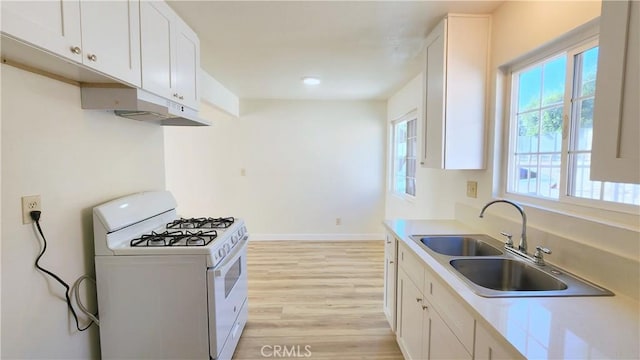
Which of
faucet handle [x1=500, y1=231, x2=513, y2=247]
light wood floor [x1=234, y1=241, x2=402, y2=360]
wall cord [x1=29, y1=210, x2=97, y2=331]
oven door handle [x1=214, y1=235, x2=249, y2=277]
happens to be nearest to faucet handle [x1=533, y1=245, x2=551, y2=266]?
faucet handle [x1=500, y1=231, x2=513, y2=247]

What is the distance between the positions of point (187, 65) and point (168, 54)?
0.27 m

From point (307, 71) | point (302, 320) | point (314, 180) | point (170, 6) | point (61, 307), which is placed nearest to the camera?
point (61, 307)

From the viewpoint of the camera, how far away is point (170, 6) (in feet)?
6.11

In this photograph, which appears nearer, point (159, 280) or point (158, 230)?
point (159, 280)

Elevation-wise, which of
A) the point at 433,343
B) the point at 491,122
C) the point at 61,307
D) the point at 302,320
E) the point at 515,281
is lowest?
the point at 302,320

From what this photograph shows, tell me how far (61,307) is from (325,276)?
246 centimetres

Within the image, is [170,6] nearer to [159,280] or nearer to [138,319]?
[159,280]

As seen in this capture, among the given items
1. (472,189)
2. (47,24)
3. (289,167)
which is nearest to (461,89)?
(472,189)

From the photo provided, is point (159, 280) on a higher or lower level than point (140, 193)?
lower

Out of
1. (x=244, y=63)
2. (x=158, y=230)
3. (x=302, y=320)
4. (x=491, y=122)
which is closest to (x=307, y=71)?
(x=244, y=63)

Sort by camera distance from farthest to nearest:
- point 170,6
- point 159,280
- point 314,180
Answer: point 314,180 → point 170,6 → point 159,280

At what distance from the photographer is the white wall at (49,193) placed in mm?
1210

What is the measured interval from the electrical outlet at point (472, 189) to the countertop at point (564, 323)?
109 centimetres

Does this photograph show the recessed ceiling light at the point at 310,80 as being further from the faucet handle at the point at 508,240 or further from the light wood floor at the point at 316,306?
the faucet handle at the point at 508,240
